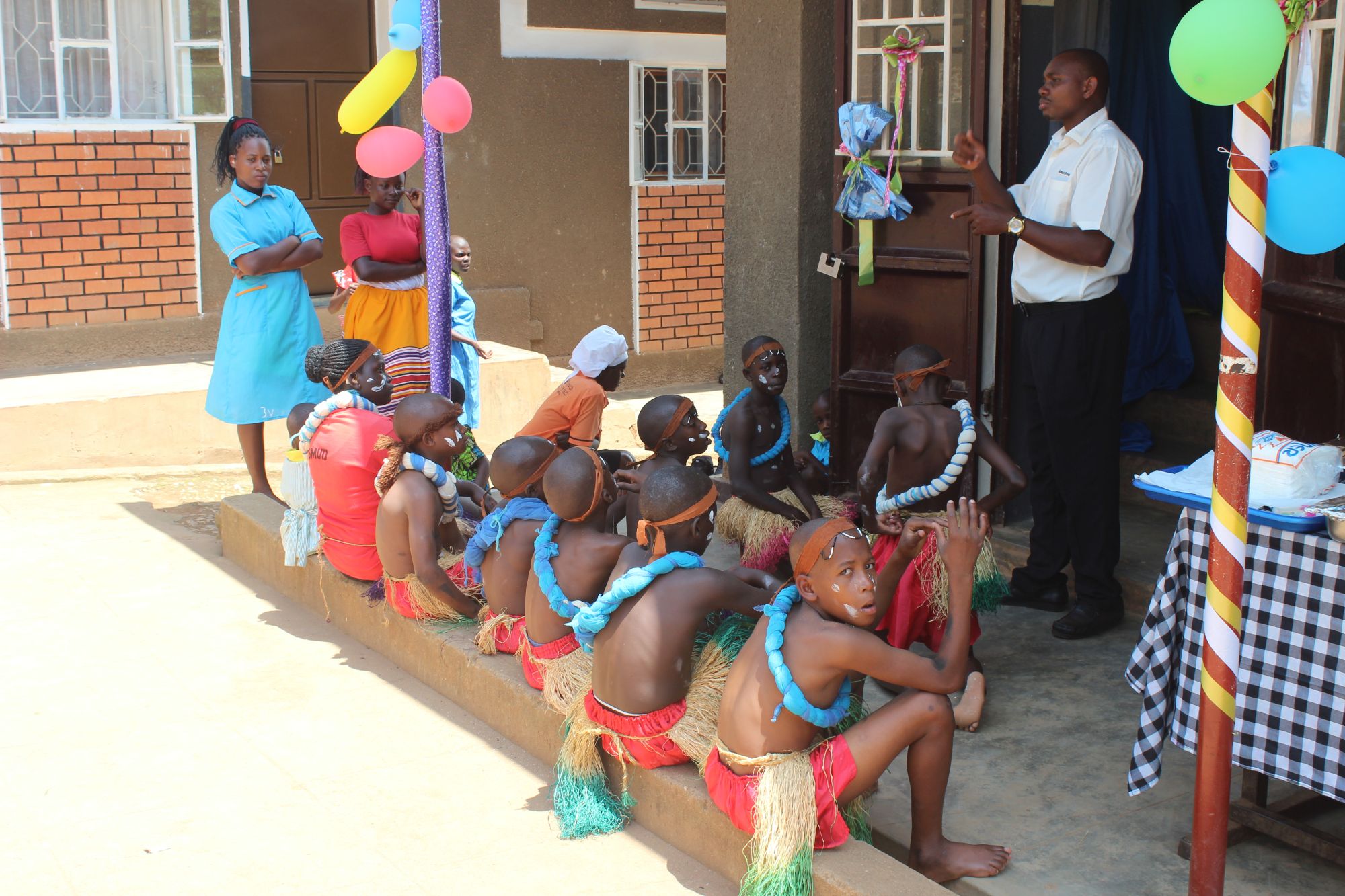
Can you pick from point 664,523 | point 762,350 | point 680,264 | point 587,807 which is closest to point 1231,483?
point 664,523

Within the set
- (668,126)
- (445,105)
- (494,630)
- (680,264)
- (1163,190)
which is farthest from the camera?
(680,264)

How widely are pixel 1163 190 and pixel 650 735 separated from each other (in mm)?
4830

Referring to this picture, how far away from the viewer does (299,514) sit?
578cm

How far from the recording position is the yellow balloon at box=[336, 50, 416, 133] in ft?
17.1

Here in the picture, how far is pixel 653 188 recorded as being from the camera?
1117 cm

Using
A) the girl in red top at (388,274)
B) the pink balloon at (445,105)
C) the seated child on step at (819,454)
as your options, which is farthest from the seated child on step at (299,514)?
the seated child on step at (819,454)

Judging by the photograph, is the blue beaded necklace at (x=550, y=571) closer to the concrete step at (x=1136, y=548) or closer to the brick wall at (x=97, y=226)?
the concrete step at (x=1136, y=548)

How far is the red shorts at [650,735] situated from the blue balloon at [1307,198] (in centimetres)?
193

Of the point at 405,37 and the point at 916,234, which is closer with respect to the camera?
the point at 405,37

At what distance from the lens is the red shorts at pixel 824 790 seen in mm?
3387

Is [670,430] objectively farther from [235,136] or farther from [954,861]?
[235,136]

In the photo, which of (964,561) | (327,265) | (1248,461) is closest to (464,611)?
(964,561)

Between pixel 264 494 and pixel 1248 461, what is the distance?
499cm

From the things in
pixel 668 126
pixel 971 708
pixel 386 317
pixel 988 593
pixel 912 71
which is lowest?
pixel 971 708
